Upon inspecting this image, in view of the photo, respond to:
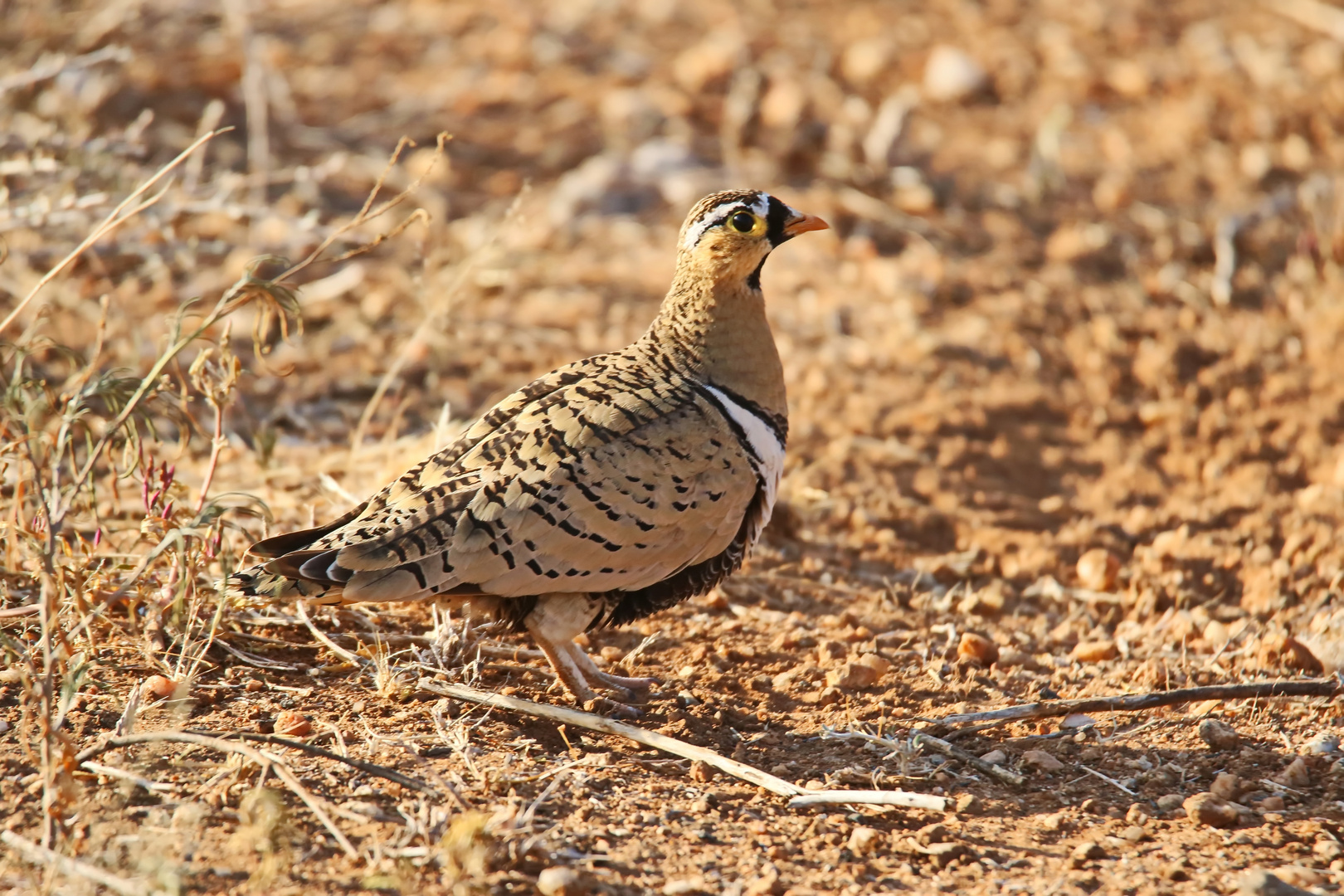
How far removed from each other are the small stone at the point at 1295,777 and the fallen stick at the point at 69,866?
2878 mm

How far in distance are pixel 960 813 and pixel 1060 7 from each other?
762cm

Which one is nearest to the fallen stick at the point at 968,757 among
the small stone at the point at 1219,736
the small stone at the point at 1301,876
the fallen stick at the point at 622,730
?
the fallen stick at the point at 622,730

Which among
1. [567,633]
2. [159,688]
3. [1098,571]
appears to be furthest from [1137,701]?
[159,688]

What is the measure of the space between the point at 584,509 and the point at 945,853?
1355 mm

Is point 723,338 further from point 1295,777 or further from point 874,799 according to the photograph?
point 1295,777

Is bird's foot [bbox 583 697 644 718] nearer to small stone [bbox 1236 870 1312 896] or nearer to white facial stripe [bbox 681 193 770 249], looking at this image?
white facial stripe [bbox 681 193 770 249]

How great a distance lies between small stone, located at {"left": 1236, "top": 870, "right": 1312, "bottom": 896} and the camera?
2971 mm

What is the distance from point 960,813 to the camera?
3494 mm

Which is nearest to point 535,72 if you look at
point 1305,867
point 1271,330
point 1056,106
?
point 1056,106

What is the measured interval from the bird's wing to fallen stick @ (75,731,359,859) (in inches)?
20.5

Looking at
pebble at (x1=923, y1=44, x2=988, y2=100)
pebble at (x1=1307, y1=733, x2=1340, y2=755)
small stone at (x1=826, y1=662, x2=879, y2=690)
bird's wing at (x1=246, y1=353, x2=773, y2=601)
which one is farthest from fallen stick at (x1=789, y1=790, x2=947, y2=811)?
pebble at (x1=923, y1=44, x2=988, y2=100)

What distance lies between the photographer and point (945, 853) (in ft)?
10.8

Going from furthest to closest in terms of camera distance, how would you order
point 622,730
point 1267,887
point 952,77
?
point 952,77
point 622,730
point 1267,887

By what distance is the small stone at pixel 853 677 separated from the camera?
13.6ft
